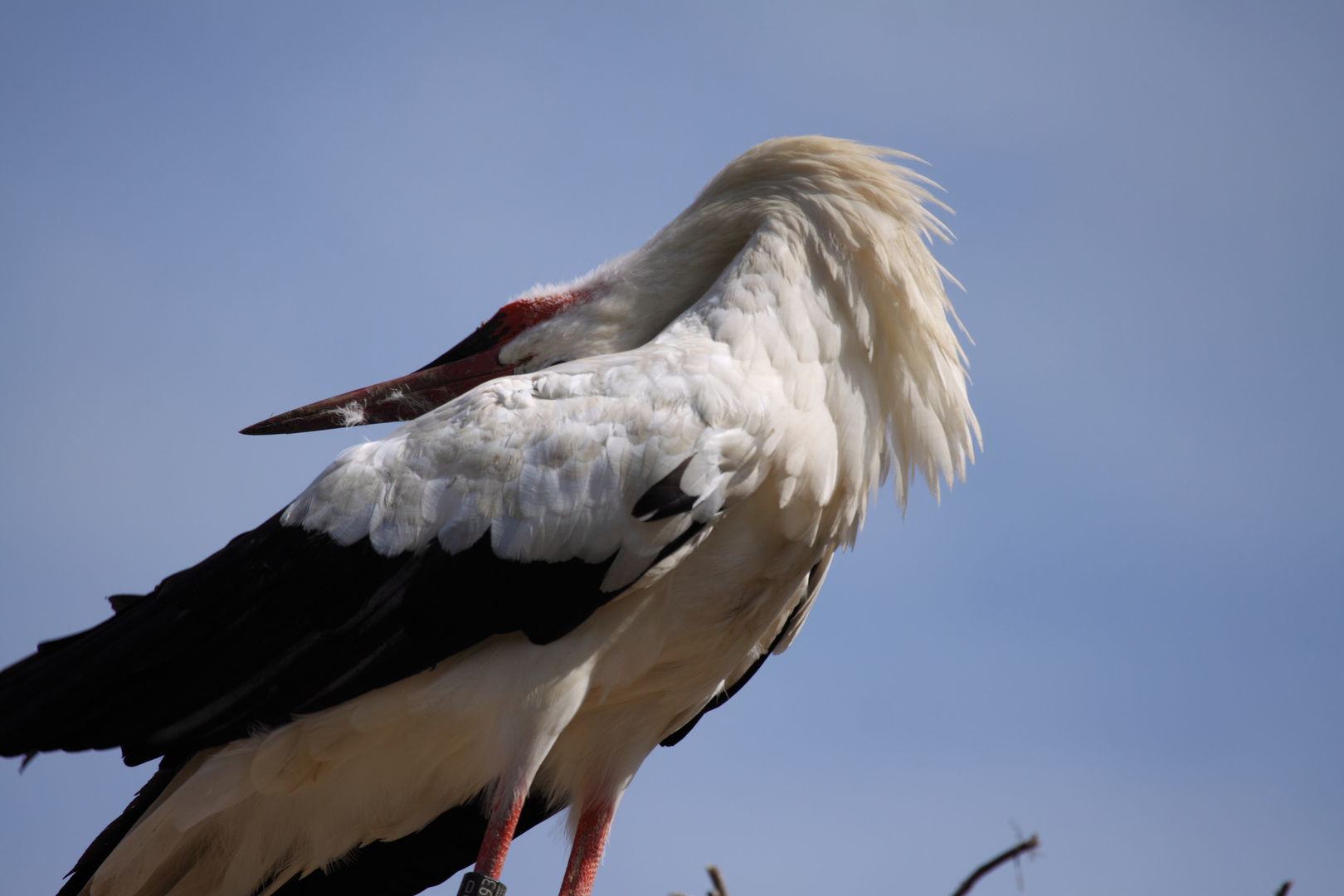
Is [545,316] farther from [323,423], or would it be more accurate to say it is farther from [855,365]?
[855,365]

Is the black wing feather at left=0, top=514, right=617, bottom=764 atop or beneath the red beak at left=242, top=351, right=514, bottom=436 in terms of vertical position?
beneath

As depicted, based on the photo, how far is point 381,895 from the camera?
4.91 m

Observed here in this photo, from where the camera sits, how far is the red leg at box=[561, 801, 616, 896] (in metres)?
4.60

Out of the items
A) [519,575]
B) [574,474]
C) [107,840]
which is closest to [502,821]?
[519,575]

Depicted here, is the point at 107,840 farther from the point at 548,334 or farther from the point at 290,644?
the point at 548,334

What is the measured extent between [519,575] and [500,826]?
820 millimetres

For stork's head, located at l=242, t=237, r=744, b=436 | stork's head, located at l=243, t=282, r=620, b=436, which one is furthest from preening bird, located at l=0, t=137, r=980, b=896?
stork's head, located at l=243, t=282, r=620, b=436

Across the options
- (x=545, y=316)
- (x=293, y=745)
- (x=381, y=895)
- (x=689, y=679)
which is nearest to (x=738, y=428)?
(x=689, y=679)

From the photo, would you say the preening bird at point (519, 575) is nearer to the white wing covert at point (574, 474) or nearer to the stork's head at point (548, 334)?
the white wing covert at point (574, 474)

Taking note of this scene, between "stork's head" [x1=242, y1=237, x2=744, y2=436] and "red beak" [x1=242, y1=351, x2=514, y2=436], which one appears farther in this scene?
"red beak" [x1=242, y1=351, x2=514, y2=436]

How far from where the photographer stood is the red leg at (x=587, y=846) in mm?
4598

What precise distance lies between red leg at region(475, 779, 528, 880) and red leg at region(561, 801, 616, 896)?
0.70 m

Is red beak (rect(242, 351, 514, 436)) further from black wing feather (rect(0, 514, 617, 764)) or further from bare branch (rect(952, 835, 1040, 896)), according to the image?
bare branch (rect(952, 835, 1040, 896))

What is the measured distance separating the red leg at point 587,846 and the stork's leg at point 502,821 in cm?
70
